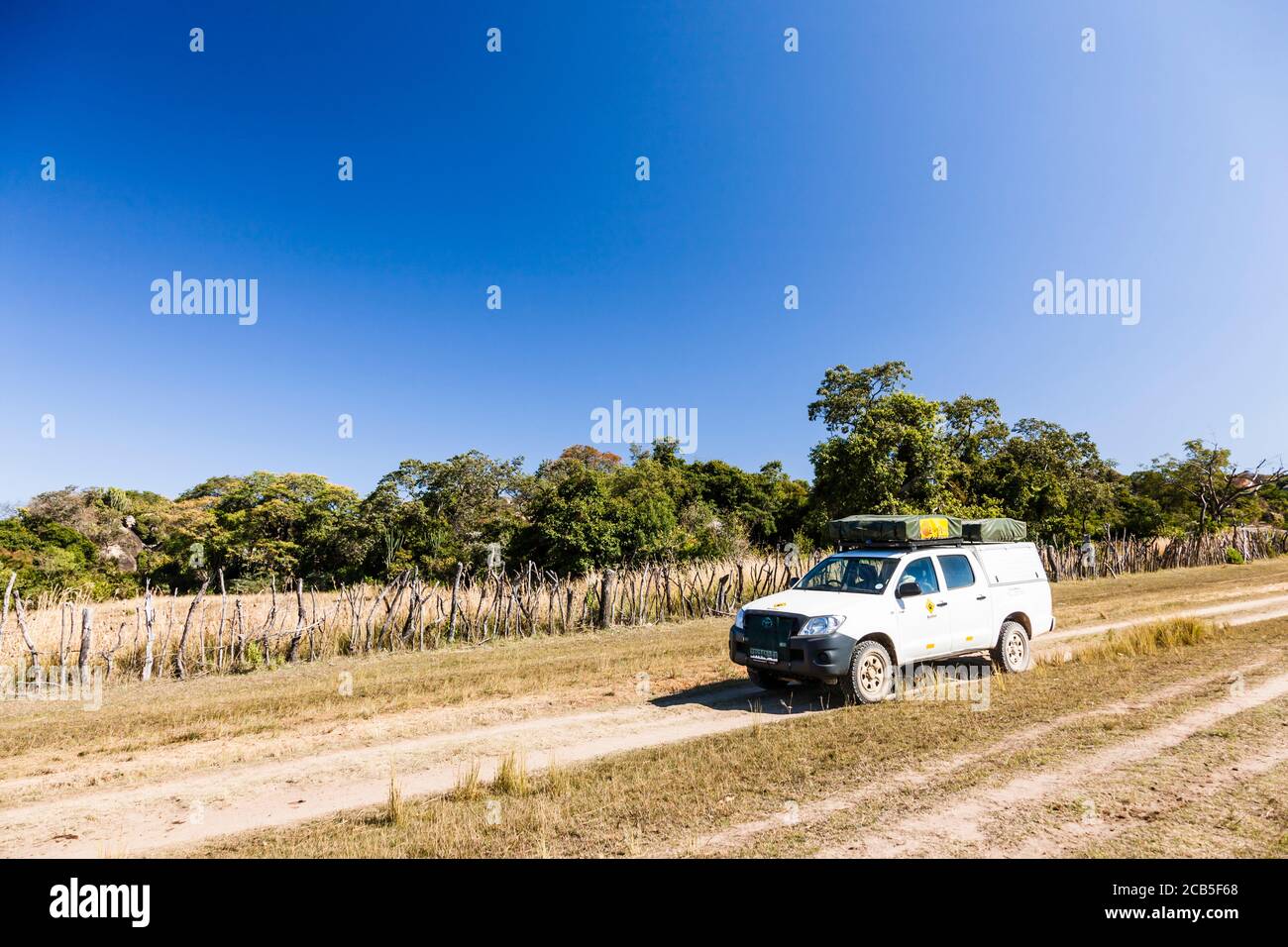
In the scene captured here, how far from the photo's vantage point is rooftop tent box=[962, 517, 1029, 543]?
10484 millimetres

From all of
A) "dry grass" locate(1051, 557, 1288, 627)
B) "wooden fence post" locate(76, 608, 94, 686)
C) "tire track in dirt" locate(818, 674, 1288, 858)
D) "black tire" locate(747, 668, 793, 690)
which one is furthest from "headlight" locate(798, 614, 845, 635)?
"wooden fence post" locate(76, 608, 94, 686)

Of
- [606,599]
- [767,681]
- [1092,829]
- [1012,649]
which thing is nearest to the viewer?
[1092,829]

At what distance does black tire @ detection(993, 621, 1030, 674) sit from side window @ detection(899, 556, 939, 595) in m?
1.77

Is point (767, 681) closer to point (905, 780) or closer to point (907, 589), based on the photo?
point (907, 589)

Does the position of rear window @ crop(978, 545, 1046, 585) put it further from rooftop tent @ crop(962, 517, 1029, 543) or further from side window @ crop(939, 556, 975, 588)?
side window @ crop(939, 556, 975, 588)

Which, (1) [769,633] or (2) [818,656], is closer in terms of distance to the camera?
(2) [818,656]

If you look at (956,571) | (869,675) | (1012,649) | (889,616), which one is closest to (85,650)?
(869,675)

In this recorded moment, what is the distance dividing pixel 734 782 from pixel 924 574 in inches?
200

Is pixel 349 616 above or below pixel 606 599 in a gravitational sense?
above

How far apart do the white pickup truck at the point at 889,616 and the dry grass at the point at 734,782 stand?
642 mm

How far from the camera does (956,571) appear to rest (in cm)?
980

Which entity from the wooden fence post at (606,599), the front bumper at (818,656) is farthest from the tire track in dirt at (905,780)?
the wooden fence post at (606,599)
